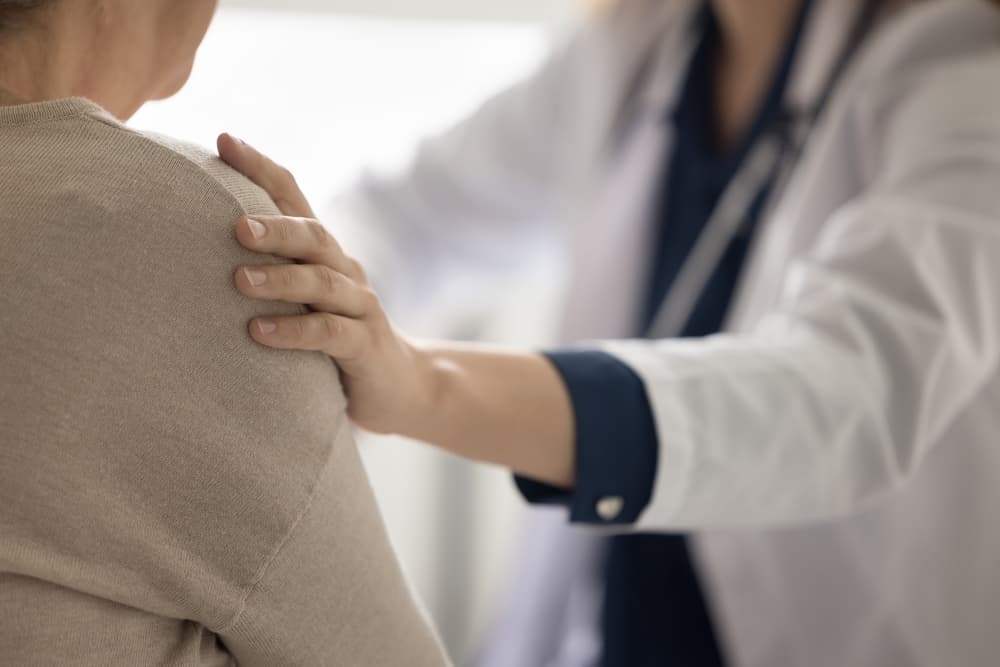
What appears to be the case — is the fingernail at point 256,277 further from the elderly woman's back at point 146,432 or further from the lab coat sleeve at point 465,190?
the lab coat sleeve at point 465,190

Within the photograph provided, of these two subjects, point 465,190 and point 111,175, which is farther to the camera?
point 465,190

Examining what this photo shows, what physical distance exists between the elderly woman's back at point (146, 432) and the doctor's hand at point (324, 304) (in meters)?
0.01

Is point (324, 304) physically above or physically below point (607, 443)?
above

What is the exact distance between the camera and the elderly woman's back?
0.45m

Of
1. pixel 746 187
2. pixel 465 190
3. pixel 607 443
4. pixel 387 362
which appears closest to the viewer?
pixel 387 362

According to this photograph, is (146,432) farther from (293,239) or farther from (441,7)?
(441,7)

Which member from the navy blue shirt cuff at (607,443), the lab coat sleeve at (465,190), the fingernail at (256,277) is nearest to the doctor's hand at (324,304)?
the fingernail at (256,277)

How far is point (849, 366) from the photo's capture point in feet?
2.39

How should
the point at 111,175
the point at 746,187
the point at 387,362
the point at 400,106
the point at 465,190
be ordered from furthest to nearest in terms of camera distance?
the point at 400,106 → the point at 465,190 → the point at 746,187 → the point at 387,362 → the point at 111,175

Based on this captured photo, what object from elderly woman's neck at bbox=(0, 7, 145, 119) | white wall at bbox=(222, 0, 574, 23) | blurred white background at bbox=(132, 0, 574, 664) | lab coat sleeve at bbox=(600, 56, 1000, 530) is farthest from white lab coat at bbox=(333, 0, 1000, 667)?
elderly woman's neck at bbox=(0, 7, 145, 119)

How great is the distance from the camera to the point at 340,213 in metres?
1.28

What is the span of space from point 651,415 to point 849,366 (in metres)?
0.15

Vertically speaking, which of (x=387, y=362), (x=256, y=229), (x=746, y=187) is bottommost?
(x=746, y=187)

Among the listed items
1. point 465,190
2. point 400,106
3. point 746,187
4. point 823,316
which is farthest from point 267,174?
point 400,106
